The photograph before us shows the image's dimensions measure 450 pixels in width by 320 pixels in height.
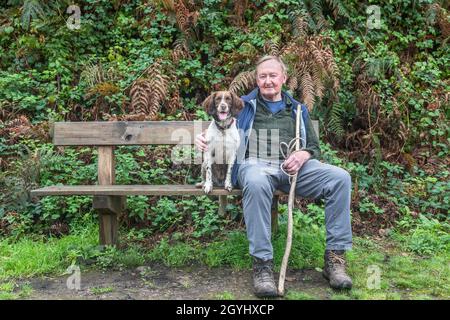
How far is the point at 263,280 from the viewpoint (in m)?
3.50

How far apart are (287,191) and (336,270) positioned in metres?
0.74

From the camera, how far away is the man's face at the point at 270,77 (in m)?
4.12

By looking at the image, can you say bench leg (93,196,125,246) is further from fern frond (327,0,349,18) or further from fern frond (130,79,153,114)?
fern frond (327,0,349,18)

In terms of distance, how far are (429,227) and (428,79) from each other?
2.78 meters

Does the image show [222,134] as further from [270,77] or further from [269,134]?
[270,77]

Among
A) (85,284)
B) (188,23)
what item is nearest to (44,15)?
(188,23)

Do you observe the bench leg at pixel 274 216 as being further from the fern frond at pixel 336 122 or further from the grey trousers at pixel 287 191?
the fern frond at pixel 336 122

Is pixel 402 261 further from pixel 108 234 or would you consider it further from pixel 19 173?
pixel 19 173

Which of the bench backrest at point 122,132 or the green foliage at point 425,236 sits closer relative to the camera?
the bench backrest at point 122,132

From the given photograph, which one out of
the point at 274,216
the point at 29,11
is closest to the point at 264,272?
the point at 274,216

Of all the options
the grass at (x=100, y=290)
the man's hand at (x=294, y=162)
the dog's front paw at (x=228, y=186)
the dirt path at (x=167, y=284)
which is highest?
the man's hand at (x=294, y=162)

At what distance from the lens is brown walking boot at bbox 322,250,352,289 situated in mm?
3580

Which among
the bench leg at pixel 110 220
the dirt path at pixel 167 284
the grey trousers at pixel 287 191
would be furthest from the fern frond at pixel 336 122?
the bench leg at pixel 110 220

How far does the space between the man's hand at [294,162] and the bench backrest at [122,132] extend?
29.8 inches
